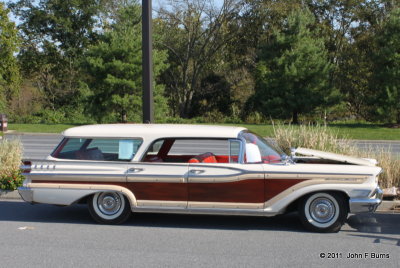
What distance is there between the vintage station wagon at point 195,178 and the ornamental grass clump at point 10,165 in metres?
1.99

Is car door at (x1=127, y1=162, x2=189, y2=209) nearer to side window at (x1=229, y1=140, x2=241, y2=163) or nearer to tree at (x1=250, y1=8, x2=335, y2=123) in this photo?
side window at (x1=229, y1=140, x2=241, y2=163)

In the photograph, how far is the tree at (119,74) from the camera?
34.2m

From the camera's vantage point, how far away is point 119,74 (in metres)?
34.7

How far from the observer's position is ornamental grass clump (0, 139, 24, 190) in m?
9.30

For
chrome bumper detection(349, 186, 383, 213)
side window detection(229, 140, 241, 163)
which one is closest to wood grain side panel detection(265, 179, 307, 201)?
side window detection(229, 140, 241, 163)

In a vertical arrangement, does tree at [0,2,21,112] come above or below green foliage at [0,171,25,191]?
above

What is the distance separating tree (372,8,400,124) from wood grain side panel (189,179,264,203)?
78.1ft

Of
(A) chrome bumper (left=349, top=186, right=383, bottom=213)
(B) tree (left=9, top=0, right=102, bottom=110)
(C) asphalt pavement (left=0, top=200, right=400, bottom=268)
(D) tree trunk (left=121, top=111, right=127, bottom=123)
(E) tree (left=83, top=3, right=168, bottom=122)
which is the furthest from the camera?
(B) tree (left=9, top=0, right=102, bottom=110)

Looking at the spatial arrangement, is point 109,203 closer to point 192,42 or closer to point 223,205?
point 223,205

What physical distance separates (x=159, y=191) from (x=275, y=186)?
1.56 metres

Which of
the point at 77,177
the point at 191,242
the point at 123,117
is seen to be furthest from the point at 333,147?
the point at 123,117

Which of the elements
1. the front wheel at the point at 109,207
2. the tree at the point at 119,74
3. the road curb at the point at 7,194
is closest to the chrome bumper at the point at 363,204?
the front wheel at the point at 109,207

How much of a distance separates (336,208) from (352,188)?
34 centimetres

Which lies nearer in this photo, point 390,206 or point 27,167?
point 27,167
